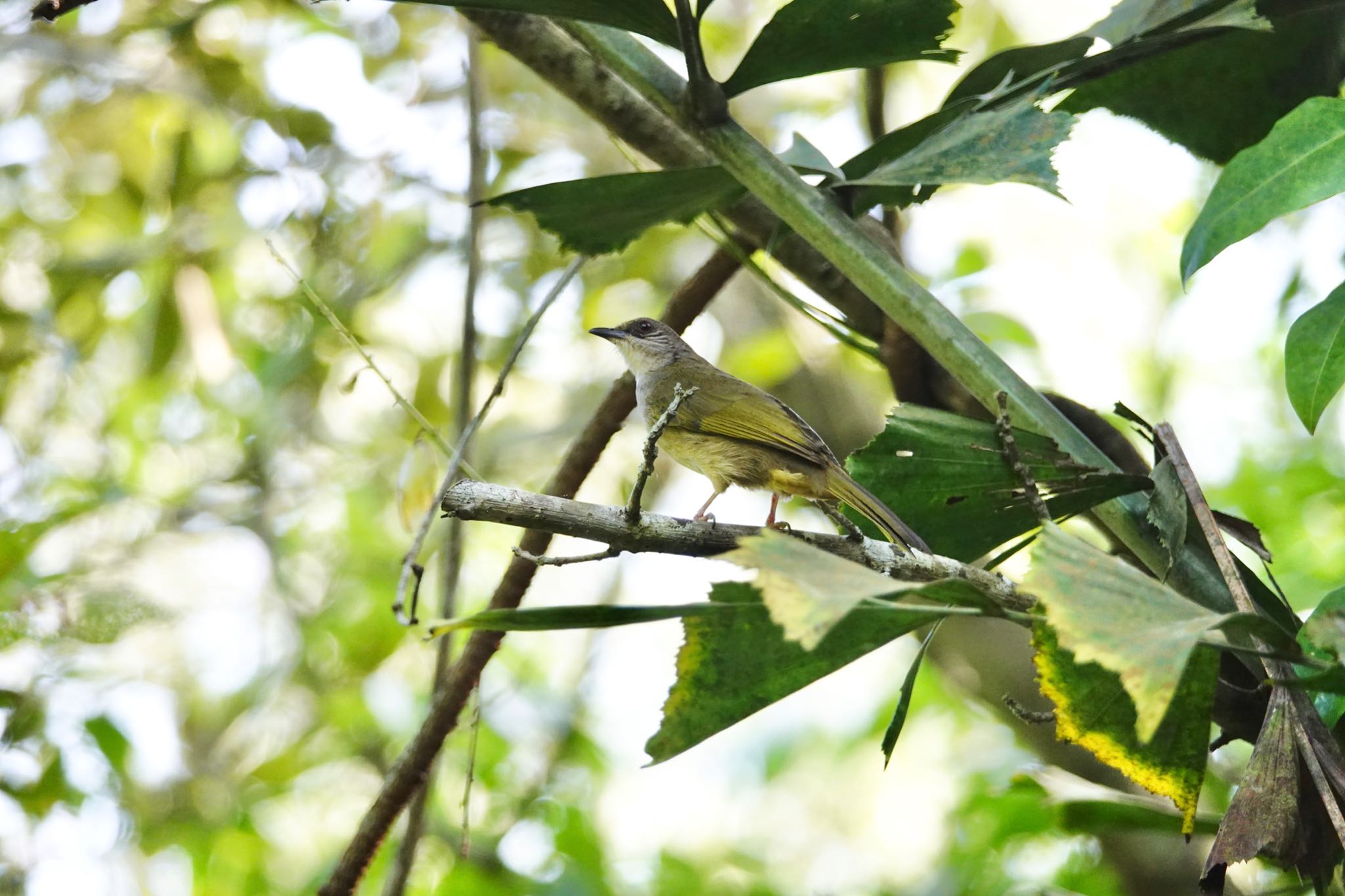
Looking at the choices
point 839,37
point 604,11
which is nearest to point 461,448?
point 604,11

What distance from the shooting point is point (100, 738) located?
3969 mm

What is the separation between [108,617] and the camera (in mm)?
3527

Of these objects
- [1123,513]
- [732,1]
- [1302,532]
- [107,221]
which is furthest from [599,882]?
[732,1]

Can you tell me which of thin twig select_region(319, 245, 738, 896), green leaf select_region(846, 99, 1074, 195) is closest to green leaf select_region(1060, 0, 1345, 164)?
green leaf select_region(846, 99, 1074, 195)

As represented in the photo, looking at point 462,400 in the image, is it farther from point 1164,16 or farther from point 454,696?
point 1164,16

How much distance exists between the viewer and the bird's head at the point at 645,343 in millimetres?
3873

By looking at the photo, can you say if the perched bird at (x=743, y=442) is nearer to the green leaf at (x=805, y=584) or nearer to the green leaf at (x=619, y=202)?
the green leaf at (x=619, y=202)

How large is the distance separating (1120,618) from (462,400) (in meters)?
2.37

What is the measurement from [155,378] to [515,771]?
263 centimetres

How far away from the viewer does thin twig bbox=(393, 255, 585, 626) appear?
1.71 m

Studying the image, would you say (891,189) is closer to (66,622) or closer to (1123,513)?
(1123,513)

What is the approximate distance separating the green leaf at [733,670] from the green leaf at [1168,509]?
26.0 inches

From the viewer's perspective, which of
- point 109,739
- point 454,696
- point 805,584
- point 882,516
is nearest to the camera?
point 805,584

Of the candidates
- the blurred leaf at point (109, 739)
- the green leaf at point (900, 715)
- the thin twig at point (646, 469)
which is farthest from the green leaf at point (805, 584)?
the blurred leaf at point (109, 739)
